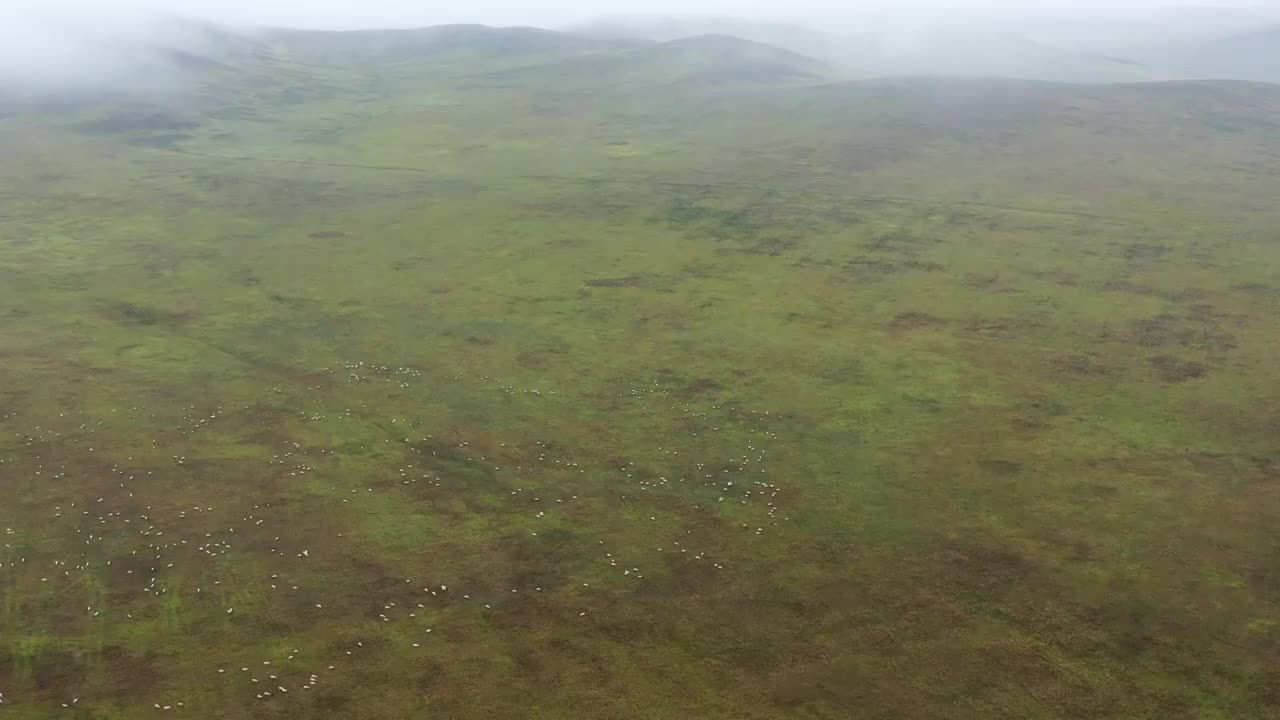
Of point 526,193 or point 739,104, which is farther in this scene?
point 739,104

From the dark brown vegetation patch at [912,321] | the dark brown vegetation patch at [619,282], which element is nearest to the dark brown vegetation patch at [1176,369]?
the dark brown vegetation patch at [912,321]

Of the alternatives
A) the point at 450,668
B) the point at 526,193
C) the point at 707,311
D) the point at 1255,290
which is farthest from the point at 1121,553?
the point at 526,193

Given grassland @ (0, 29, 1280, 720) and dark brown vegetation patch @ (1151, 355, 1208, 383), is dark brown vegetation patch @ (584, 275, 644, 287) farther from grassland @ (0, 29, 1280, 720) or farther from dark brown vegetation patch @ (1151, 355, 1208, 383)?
dark brown vegetation patch @ (1151, 355, 1208, 383)

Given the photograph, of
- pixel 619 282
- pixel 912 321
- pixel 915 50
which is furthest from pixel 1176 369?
pixel 915 50

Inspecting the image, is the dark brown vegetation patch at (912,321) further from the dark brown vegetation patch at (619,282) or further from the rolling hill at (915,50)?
the rolling hill at (915,50)

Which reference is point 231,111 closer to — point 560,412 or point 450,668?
point 560,412

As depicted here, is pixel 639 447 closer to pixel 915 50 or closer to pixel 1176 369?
pixel 1176 369

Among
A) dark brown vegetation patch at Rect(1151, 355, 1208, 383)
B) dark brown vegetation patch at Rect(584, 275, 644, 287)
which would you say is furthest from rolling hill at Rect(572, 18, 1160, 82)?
dark brown vegetation patch at Rect(1151, 355, 1208, 383)

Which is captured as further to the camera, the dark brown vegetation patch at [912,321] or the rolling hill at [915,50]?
the rolling hill at [915,50]
